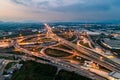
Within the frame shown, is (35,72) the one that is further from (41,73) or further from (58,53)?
(58,53)

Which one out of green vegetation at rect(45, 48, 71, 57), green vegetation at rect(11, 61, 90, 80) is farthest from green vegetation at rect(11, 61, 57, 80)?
green vegetation at rect(45, 48, 71, 57)

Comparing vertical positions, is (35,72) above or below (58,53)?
above

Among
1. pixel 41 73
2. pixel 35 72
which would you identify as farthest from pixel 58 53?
pixel 41 73

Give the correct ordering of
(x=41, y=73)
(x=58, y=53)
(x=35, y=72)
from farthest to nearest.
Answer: (x=58, y=53), (x=35, y=72), (x=41, y=73)

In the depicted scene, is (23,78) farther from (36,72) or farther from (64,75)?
(64,75)

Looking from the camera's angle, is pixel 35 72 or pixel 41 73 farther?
pixel 35 72

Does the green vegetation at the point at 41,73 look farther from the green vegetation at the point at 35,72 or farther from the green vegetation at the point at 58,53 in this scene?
the green vegetation at the point at 58,53

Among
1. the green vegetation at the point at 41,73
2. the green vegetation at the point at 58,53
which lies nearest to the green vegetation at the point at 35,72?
the green vegetation at the point at 41,73

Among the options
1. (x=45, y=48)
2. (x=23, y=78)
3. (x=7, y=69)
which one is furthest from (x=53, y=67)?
(x=45, y=48)
